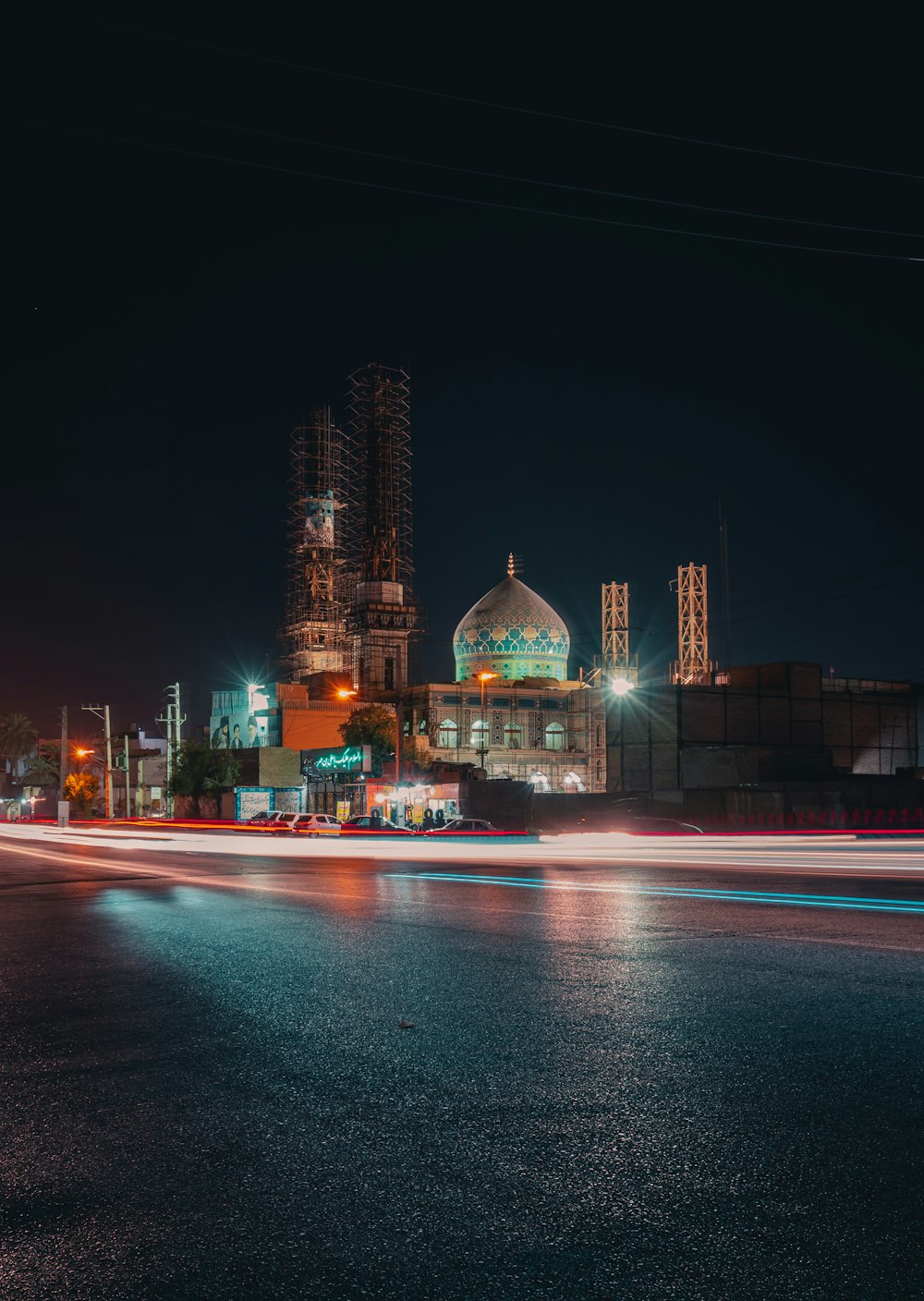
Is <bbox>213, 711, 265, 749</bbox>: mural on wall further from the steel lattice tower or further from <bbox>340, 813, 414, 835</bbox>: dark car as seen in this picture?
<bbox>340, 813, 414, 835</bbox>: dark car

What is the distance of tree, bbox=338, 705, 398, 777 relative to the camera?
8912 cm

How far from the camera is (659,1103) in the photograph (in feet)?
15.9

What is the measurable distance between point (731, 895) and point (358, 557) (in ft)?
356

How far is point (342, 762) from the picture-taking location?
59.1 m

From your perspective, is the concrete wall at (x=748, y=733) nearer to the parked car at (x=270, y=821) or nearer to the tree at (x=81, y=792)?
the parked car at (x=270, y=821)

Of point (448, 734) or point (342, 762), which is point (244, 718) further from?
point (342, 762)

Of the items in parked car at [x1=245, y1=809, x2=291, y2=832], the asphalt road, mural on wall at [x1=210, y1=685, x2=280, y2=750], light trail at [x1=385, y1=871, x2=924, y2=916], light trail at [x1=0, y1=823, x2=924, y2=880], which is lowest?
parked car at [x1=245, y1=809, x2=291, y2=832]

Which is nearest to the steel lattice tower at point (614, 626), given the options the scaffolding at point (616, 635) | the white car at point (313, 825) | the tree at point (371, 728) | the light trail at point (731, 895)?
the scaffolding at point (616, 635)

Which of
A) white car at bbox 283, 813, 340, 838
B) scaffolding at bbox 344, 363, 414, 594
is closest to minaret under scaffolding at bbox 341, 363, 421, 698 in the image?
scaffolding at bbox 344, 363, 414, 594

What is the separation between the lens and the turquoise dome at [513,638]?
10650 centimetres

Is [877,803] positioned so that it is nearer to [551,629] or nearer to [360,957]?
[360,957]

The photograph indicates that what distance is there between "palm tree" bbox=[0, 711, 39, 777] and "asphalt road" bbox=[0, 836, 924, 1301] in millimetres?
133379

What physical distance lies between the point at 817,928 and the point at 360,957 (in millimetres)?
4622

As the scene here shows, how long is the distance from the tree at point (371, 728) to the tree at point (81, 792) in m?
21.6
